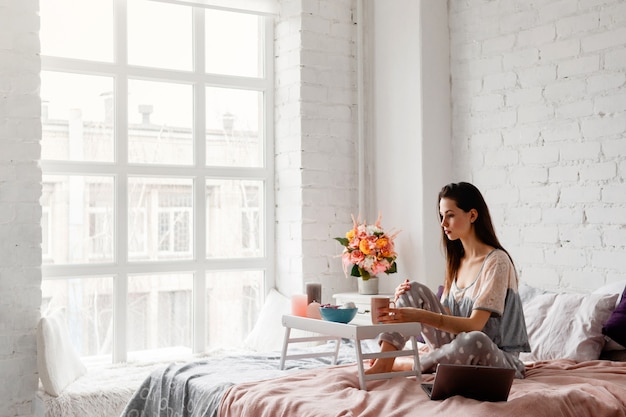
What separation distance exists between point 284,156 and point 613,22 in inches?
76.3

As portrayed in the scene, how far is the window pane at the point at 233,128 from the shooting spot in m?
4.61

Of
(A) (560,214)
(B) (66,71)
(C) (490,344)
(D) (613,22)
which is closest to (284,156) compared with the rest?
(B) (66,71)

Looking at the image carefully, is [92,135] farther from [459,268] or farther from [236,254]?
[459,268]

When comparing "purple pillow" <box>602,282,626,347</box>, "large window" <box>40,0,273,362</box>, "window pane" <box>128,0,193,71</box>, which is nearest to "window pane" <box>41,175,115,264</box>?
"large window" <box>40,0,273,362</box>

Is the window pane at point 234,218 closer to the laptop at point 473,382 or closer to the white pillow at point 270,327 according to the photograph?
the white pillow at point 270,327

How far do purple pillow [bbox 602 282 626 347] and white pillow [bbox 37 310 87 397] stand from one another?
2.35 metres

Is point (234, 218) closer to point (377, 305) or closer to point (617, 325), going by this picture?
point (377, 305)

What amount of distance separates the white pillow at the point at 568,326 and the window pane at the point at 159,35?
7.84ft

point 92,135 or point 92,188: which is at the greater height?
point 92,135

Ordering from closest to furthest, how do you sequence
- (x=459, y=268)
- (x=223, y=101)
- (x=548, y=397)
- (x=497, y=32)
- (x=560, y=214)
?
(x=548, y=397), (x=459, y=268), (x=560, y=214), (x=497, y=32), (x=223, y=101)

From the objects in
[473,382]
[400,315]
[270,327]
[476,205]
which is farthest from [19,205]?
[473,382]

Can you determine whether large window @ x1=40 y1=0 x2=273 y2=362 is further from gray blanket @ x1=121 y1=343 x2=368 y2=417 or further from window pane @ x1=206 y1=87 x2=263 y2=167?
gray blanket @ x1=121 y1=343 x2=368 y2=417

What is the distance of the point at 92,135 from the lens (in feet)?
14.0

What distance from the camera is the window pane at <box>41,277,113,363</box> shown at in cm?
412
